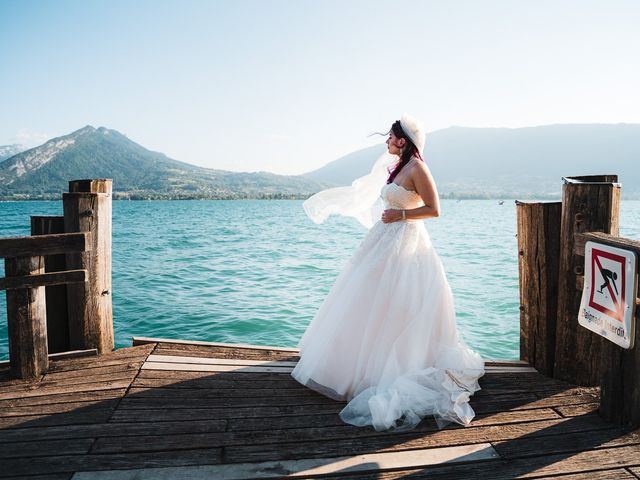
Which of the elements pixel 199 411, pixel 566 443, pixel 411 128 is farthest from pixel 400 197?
pixel 199 411

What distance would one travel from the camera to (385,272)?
14.3ft

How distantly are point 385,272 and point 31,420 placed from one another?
10.6 feet

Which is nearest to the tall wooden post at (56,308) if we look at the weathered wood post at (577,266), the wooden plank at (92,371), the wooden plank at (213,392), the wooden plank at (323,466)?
the wooden plank at (92,371)

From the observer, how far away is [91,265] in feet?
16.5

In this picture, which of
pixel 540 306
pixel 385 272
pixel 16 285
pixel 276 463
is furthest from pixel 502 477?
pixel 16 285

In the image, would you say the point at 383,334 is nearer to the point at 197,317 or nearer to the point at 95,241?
the point at 95,241

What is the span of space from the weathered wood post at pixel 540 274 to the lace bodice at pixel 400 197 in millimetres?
1160

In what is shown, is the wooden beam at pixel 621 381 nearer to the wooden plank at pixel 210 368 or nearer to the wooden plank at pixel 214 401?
the wooden plank at pixel 214 401

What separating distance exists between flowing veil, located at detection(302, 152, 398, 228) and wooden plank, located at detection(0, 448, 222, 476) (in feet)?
8.90

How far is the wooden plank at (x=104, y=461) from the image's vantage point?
296 centimetres

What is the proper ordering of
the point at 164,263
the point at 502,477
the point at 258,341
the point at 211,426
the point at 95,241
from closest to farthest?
the point at 502,477, the point at 211,426, the point at 95,241, the point at 258,341, the point at 164,263

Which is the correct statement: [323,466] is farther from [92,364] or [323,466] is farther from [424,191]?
[92,364]

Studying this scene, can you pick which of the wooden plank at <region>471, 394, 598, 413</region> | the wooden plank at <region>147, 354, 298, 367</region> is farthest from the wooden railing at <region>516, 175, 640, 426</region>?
the wooden plank at <region>147, 354, 298, 367</region>

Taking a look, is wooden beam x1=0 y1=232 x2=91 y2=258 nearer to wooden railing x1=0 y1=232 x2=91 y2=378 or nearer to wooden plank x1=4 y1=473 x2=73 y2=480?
wooden railing x1=0 y1=232 x2=91 y2=378
